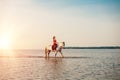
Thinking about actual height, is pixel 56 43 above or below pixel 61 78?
above

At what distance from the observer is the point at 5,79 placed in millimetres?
19844

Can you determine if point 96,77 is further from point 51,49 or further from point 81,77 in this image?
point 51,49

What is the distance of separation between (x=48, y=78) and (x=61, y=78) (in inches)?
34.1

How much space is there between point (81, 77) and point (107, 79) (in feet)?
6.10

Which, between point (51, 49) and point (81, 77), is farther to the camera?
point (51, 49)

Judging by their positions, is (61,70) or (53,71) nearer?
(53,71)

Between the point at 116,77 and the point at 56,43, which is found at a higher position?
the point at 56,43

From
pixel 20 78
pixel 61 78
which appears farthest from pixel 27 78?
pixel 61 78

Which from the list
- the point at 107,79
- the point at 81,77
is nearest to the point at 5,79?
the point at 81,77

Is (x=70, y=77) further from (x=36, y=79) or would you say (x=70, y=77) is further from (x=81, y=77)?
(x=36, y=79)

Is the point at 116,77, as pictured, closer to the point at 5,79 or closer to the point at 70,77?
the point at 70,77

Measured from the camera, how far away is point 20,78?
2020 centimetres

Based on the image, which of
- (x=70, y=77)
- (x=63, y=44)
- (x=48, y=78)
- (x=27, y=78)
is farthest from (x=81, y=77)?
(x=63, y=44)

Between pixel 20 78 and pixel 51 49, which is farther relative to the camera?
pixel 51 49
